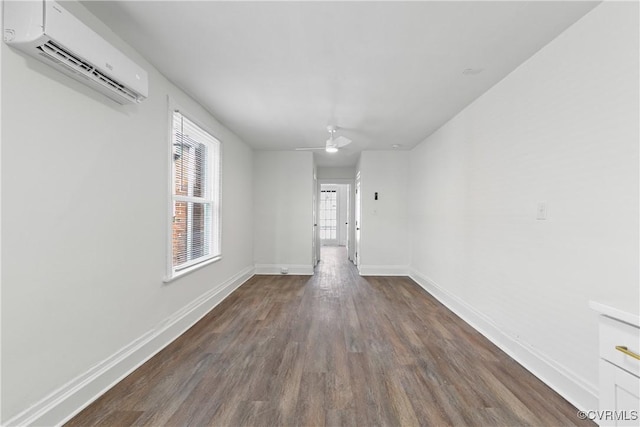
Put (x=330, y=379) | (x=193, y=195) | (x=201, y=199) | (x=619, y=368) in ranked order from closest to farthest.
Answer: (x=619, y=368) → (x=330, y=379) → (x=193, y=195) → (x=201, y=199)

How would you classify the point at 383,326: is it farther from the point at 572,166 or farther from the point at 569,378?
the point at 572,166

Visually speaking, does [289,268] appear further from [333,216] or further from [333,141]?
[333,216]

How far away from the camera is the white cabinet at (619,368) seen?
3.61 ft

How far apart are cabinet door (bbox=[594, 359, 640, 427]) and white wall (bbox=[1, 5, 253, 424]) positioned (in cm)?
277

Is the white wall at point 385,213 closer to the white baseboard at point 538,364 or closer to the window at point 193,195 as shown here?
the white baseboard at point 538,364

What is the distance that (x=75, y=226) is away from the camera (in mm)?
1626

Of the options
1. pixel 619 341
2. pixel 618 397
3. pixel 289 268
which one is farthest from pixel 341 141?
pixel 618 397

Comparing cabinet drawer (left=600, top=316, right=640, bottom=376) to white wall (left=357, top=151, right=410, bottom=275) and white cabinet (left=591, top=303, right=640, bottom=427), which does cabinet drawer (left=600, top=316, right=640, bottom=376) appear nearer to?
white cabinet (left=591, top=303, right=640, bottom=427)

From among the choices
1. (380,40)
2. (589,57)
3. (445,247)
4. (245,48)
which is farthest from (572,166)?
(245,48)

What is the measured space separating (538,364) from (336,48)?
281 centimetres

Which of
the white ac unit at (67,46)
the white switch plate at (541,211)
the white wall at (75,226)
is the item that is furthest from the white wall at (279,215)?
the white switch plate at (541,211)

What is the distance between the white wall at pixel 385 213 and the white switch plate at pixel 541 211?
336cm

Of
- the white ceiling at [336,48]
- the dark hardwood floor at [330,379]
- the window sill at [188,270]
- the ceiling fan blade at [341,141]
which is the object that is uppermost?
the white ceiling at [336,48]

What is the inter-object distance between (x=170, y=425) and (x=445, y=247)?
3.46 metres
